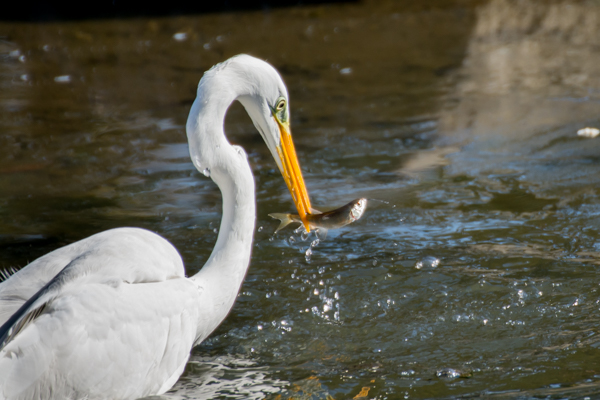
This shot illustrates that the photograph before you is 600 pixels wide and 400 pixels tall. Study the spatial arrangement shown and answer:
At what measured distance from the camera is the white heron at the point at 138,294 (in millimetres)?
2650

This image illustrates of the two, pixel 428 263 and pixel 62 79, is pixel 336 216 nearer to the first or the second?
pixel 428 263

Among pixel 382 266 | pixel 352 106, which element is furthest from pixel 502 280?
pixel 352 106

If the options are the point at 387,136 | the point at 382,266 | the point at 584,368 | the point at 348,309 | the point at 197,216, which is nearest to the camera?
the point at 584,368

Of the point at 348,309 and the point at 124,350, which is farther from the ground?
the point at 124,350

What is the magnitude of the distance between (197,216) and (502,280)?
219 cm

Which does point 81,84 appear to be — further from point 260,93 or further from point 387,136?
point 260,93

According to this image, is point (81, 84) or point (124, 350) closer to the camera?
point (124, 350)

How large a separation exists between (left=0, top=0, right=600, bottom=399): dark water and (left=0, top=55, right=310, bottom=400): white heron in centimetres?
35

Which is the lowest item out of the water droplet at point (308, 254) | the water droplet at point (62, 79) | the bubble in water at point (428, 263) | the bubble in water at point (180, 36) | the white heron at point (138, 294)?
the bubble in water at point (428, 263)

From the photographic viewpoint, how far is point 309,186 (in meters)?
5.43

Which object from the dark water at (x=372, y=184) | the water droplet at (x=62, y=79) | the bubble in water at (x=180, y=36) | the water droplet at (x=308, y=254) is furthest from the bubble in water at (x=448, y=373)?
the bubble in water at (x=180, y=36)

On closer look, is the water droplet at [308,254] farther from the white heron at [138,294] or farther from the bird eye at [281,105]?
the bird eye at [281,105]

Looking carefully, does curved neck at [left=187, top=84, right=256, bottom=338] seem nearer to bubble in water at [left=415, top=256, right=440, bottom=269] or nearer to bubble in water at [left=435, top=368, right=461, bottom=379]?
bubble in water at [left=435, top=368, right=461, bottom=379]

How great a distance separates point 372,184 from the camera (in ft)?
17.7
